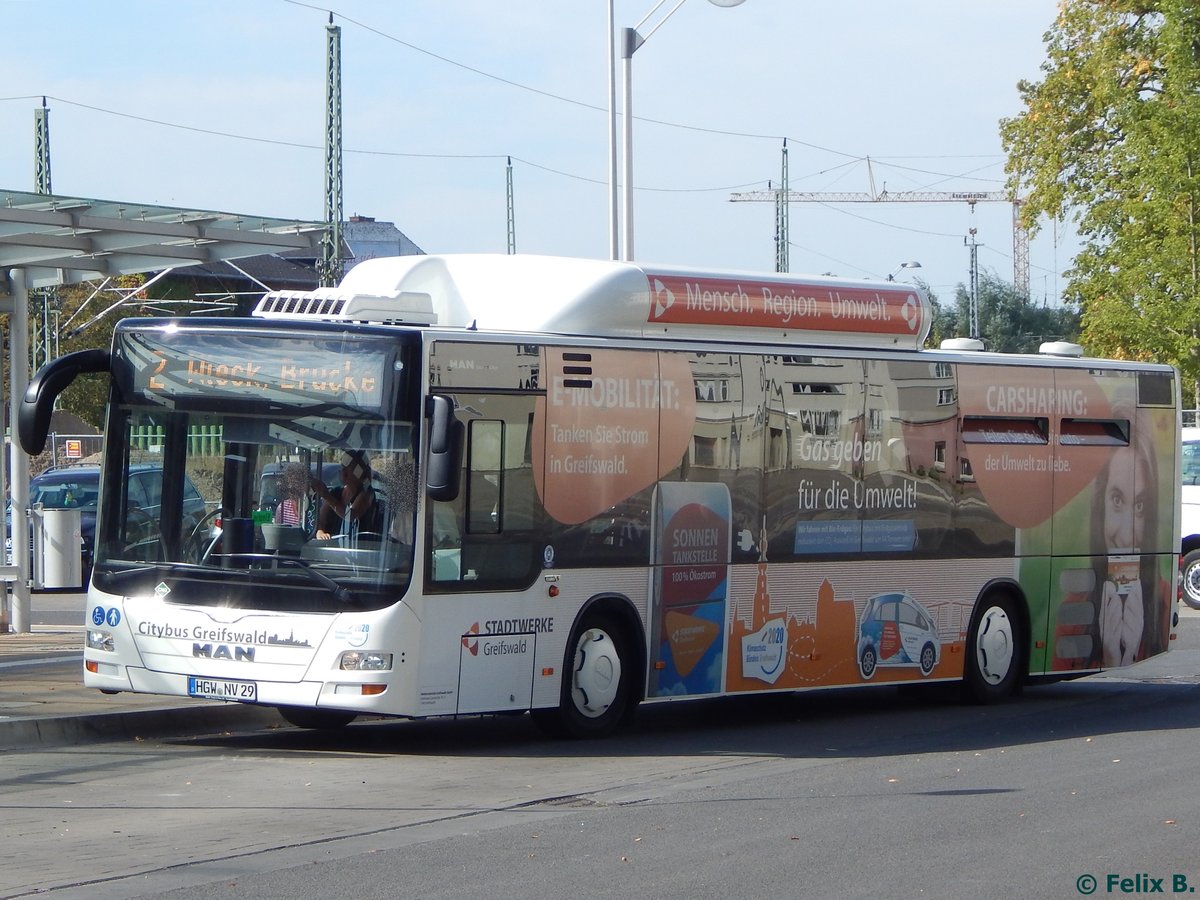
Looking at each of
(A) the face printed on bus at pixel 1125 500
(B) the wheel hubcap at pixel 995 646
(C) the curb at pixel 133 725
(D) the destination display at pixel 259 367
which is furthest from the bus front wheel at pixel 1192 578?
(D) the destination display at pixel 259 367

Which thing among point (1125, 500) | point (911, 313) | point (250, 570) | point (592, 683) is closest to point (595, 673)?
point (592, 683)

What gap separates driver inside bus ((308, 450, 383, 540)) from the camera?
10977 mm

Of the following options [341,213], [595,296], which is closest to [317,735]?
[595,296]

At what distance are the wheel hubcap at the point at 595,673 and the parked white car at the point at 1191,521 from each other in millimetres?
14953

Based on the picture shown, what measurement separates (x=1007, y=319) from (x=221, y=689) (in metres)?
66.5

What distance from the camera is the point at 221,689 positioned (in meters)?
11.1

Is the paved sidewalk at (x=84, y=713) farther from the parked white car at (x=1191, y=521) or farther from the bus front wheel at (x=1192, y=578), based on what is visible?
the bus front wheel at (x=1192, y=578)

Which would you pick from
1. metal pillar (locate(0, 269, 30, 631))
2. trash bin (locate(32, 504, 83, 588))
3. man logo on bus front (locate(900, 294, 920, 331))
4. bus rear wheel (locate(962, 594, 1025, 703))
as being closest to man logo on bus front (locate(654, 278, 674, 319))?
Result: man logo on bus front (locate(900, 294, 920, 331))

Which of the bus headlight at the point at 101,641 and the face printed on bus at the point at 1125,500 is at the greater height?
the face printed on bus at the point at 1125,500

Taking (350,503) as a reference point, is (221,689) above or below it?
below

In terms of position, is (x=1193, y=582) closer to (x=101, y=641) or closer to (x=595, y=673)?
(x=595, y=673)

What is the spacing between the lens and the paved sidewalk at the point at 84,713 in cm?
1159

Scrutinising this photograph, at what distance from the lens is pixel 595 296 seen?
1227 cm

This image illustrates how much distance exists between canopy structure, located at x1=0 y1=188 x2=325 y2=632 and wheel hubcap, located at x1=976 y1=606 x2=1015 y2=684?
22.4 ft
